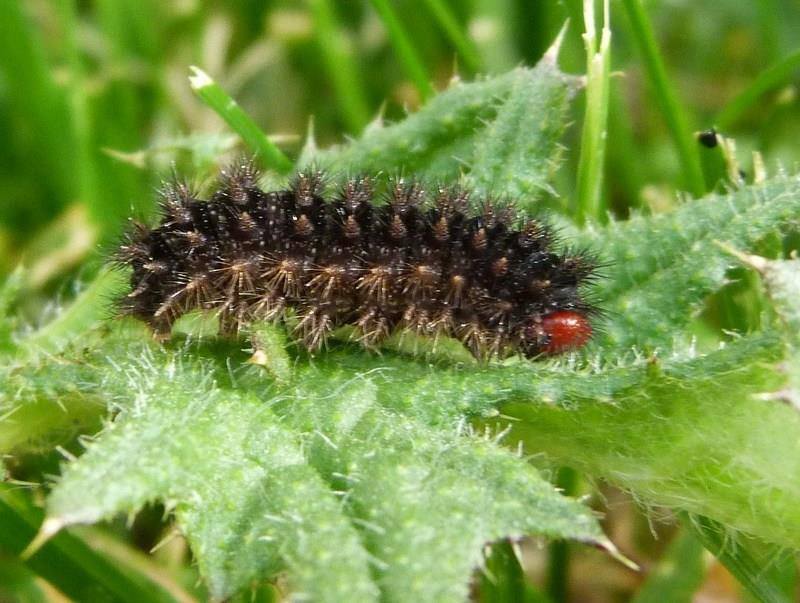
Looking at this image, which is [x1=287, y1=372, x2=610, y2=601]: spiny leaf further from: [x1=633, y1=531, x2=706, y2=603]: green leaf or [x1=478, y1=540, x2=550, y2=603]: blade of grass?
[x1=633, y1=531, x2=706, y2=603]: green leaf

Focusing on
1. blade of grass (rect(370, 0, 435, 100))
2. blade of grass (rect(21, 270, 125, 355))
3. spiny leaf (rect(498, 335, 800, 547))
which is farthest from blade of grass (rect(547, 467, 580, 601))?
blade of grass (rect(370, 0, 435, 100))

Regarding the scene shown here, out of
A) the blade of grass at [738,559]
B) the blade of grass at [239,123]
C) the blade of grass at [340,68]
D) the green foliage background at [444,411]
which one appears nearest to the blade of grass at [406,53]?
the green foliage background at [444,411]

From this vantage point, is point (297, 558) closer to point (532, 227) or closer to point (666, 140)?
point (532, 227)

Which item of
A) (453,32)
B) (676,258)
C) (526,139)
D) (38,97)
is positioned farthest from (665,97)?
(38,97)

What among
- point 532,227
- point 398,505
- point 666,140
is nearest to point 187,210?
point 532,227

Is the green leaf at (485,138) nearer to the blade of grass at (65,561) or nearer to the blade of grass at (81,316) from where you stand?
the blade of grass at (81,316)

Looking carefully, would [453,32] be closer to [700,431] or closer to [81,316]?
[81,316]
